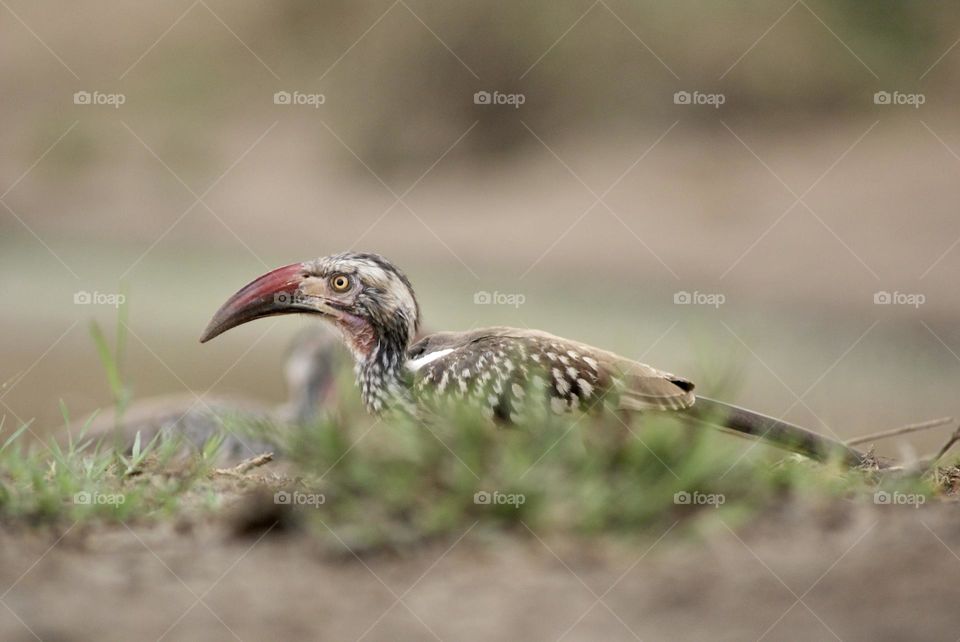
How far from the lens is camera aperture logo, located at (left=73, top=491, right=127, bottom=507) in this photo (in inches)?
145

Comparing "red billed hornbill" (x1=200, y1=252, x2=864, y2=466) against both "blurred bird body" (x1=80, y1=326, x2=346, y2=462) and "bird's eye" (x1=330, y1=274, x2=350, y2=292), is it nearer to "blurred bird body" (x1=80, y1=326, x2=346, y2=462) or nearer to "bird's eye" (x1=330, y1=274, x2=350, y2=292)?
"bird's eye" (x1=330, y1=274, x2=350, y2=292)

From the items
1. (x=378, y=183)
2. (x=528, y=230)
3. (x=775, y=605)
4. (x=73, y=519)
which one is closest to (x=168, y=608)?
(x=73, y=519)

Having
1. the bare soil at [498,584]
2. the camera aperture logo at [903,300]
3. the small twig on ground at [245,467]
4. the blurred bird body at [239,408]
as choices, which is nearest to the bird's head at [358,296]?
the blurred bird body at [239,408]

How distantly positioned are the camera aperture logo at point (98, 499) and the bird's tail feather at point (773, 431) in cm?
192

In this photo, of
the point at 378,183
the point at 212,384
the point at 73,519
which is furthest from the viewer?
the point at 378,183

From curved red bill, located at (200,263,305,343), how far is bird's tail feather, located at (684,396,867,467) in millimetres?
1569

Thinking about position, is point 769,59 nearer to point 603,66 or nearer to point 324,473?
point 603,66

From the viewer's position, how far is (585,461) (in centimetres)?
370

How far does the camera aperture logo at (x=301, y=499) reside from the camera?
345 cm

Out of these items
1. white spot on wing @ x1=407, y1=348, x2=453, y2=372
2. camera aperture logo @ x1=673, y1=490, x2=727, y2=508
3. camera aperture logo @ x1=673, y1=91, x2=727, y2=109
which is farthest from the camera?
camera aperture logo @ x1=673, y1=91, x2=727, y2=109

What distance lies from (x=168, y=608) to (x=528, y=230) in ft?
Result: 43.1

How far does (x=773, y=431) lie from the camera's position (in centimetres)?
452

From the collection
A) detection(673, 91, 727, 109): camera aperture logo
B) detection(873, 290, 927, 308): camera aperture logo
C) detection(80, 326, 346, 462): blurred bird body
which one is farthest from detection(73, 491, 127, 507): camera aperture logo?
detection(673, 91, 727, 109): camera aperture logo

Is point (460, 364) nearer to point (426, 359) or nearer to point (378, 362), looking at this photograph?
point (426, 359)
